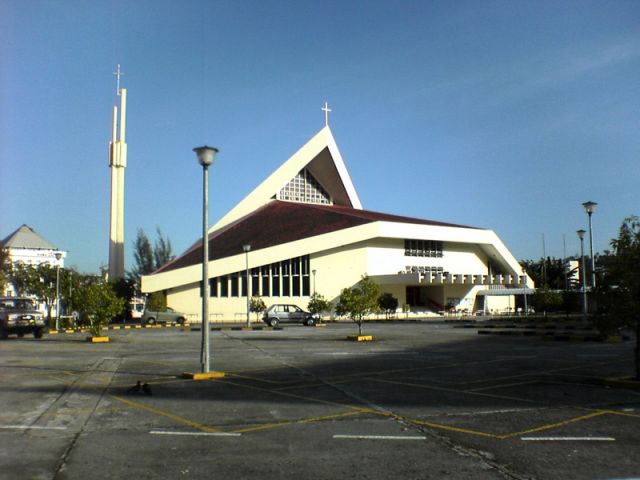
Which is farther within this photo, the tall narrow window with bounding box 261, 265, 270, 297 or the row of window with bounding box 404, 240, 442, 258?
the row of window with bounding box 404, 240, 442, 258

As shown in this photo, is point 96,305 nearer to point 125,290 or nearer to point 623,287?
point 623,287

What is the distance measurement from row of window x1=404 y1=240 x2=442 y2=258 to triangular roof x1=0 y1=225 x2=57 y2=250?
59757 mm

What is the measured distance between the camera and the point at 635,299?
37.4 feet

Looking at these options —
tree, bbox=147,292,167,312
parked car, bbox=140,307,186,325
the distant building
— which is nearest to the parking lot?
parked car, bbox=140,307,186,325

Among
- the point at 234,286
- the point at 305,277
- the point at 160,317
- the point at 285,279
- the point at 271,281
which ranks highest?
the point at 305,277

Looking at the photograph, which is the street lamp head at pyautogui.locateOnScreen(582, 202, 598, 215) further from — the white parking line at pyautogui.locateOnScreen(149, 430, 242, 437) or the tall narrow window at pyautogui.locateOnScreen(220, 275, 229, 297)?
the tall narrow window at pyautogui.locateOnScreen(220, 275, 229, 297)

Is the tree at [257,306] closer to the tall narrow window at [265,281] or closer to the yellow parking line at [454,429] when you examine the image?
the tall narrow window at [265,281]

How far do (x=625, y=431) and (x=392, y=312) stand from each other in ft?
151

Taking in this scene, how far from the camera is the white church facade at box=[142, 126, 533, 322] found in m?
53.3

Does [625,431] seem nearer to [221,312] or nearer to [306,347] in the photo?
[306,347]

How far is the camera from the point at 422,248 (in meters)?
59.4

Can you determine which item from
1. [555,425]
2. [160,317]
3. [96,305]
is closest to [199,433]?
[555,425]

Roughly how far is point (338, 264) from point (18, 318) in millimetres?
32872

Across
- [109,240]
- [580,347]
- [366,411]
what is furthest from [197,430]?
[109,240]
